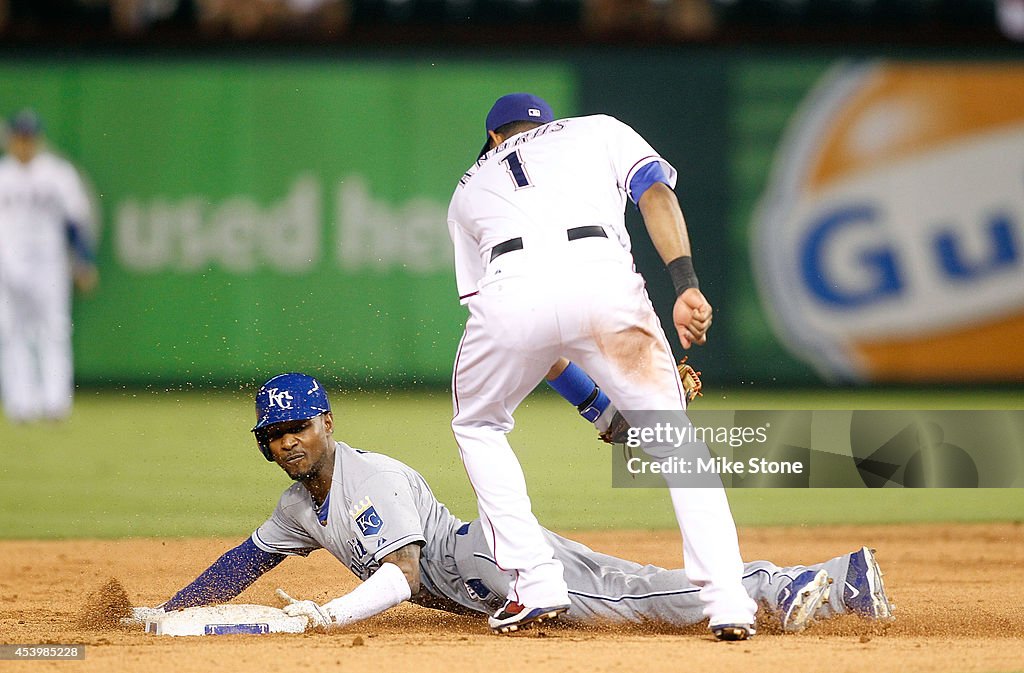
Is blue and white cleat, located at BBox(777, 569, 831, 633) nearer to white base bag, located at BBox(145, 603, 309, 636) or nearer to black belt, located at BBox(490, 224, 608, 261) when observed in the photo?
black belt, located at BBox(490, 224, 608, 261)

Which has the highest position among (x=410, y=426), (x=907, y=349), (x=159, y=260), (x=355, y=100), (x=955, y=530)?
(x=355, y=100)

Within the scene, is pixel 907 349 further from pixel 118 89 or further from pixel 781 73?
pixel 118 89

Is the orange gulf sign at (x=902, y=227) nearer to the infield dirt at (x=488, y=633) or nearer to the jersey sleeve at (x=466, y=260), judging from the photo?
the infield dirt at (x=488, y=633)

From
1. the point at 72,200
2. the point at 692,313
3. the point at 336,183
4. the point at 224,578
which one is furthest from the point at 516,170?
the point at 336,183

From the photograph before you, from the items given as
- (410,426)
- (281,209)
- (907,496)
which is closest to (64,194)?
(281,209)

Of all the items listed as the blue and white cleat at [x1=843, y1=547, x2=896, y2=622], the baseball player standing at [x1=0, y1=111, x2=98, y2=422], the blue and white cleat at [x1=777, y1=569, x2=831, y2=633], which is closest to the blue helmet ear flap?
the blue and white cleat at [x1=777, y1=569, x2=831, y2=633]

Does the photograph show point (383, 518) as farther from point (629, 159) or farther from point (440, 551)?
point (629, 159)
